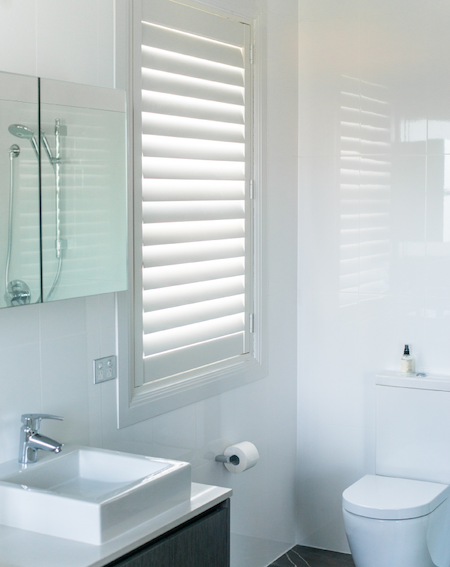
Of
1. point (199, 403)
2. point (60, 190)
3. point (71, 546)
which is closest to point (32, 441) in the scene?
point (71, 546)

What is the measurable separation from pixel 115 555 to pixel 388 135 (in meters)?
2.13

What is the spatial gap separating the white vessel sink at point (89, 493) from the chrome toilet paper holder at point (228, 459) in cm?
80

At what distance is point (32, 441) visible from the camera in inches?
69.8

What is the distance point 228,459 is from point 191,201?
3.18 ft

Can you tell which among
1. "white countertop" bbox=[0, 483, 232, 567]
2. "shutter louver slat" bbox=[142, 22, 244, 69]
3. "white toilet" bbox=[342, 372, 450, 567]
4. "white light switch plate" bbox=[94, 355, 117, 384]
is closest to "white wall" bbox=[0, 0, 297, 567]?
"white light switch plate" bbox=[94, 355, 117, 384]

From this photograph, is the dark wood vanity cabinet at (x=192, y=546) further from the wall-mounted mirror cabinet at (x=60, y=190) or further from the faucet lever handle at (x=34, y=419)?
the wall-mounted mirror cabinet at (x=60, y=190)

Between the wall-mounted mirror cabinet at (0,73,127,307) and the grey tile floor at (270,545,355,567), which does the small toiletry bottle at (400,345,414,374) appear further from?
the wall-mounted mirror cabinet at (0,73,127,307)

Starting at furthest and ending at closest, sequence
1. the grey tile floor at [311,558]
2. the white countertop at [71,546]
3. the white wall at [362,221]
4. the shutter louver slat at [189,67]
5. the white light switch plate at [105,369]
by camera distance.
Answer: the grey tile floor at [311,558] → the white wall at [362,221] → the shutter louver slat at [189,67] → the white light switch plate at [105,369] → the white countertop at [71,546]

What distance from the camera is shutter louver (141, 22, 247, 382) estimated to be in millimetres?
2312

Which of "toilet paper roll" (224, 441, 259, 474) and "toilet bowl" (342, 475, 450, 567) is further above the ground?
"toilet paper roll" (224, 441, 259, 474)

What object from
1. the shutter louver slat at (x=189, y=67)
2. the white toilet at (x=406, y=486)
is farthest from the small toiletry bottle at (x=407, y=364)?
the shutter louver slat at (x=189, y=67)

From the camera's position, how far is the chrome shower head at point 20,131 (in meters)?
1.69

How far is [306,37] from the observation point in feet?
10.2

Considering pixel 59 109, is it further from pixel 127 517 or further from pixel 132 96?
pixel 127 517
